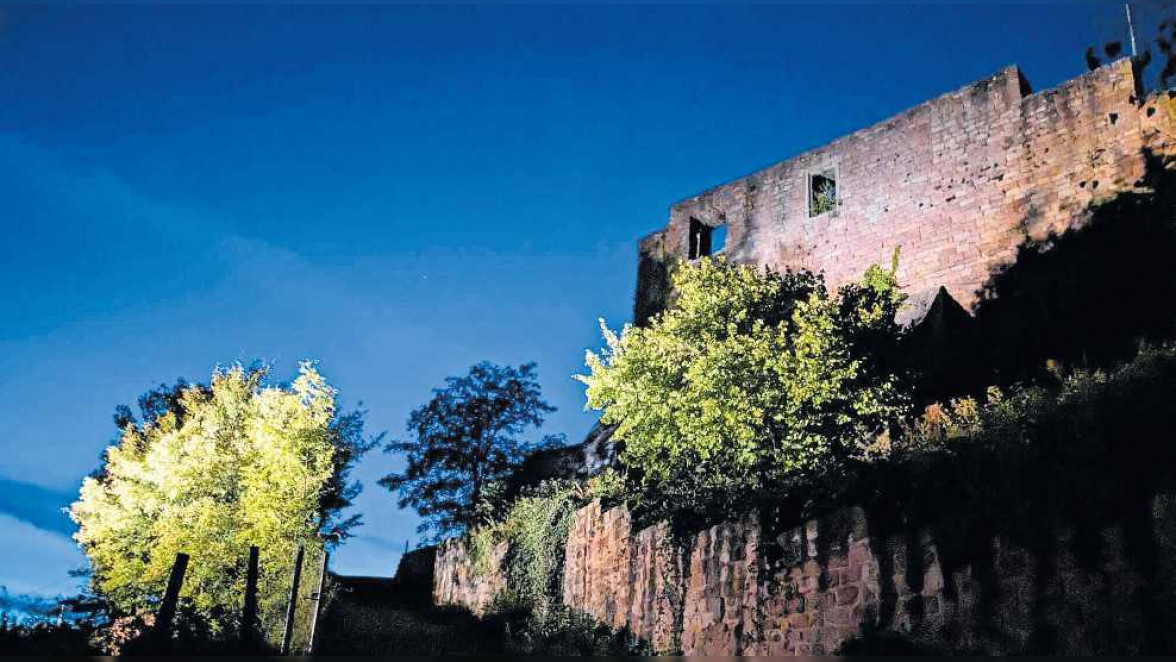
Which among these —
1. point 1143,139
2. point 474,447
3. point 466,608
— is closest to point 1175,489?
point 1143,139

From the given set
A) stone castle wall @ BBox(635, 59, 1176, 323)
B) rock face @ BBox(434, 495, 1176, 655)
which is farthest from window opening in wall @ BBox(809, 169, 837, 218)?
rock face @ BBox(434, 495, 1176, 655)

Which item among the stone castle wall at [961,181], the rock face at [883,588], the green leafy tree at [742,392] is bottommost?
the rock face at [883,588]

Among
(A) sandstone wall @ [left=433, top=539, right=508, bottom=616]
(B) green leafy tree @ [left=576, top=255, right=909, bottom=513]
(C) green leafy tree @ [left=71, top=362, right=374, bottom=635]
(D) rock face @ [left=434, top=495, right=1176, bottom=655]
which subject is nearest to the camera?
(D) rock face @ [left=434, top=495, right=1176, bottom=655]

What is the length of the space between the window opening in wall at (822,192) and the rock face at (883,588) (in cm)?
1384

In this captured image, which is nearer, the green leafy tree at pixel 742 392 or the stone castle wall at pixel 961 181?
the green leafy tree at pixel 742 392

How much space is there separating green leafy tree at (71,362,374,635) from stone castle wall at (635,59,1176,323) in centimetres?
1443

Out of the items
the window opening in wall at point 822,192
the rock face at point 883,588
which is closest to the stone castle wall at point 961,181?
the window opening in wall at point 822,192

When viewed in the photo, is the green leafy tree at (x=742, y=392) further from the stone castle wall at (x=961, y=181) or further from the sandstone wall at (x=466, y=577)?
the sandstone wall at (x=466, y=577)

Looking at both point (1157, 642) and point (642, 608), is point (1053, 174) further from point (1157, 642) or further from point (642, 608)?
point (1157, 642)

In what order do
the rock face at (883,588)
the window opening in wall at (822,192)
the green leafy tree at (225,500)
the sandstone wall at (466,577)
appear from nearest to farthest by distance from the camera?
1. the rock face at (883,588)
2. the green leafy tree at (225,500)
3. the sandstone wall at (466,577)
4. the window opening in wall at (822,192)

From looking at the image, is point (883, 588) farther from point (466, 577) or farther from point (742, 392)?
point (466, 577)

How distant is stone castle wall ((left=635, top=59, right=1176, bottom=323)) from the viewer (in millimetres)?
18562

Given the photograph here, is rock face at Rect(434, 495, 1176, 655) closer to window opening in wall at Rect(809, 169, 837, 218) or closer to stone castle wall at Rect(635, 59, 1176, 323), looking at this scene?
stone castle wall at Rect(635, 59, 1176, 323)

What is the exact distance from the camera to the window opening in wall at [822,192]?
2512cm
